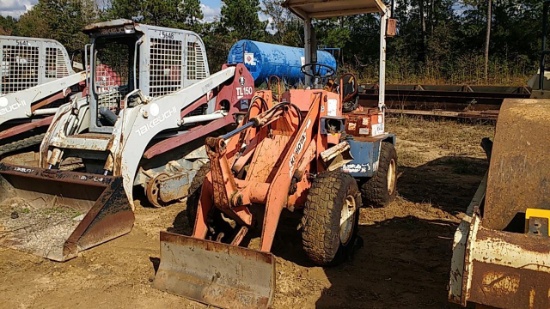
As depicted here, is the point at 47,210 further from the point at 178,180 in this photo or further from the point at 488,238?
the point at 488,238

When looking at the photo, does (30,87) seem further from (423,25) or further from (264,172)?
(423,25)

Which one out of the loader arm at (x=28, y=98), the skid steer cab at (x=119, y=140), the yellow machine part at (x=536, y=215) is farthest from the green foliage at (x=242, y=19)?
the yellow machine part at (x=536, y=215)

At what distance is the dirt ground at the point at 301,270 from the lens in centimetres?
376

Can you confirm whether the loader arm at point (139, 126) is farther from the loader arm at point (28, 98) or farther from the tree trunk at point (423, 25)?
the tree trunk at point (423, 25)

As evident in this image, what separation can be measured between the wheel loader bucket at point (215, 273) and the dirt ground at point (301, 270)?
132mm

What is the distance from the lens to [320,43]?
96.5ft

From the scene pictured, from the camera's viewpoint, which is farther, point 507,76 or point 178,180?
point 507,76

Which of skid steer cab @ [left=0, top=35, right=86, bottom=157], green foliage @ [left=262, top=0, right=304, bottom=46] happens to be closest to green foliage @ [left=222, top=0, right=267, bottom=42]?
green foliage @ [left=262, top=0, right=304, bottom=46]

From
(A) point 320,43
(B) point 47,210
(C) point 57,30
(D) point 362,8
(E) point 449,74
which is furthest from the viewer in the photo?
(A) point 320,43

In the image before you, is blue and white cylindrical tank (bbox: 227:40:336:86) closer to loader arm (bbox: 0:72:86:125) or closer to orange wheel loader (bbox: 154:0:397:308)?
loader arm (bbox: 0:72:86:125)

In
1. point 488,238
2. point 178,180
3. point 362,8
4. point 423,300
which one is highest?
point 362,8

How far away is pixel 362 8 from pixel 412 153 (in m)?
4.40

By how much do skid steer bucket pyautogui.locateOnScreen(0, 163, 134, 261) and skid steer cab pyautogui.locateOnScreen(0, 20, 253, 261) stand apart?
0.01m

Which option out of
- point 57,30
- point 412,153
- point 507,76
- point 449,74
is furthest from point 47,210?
point 57,30
